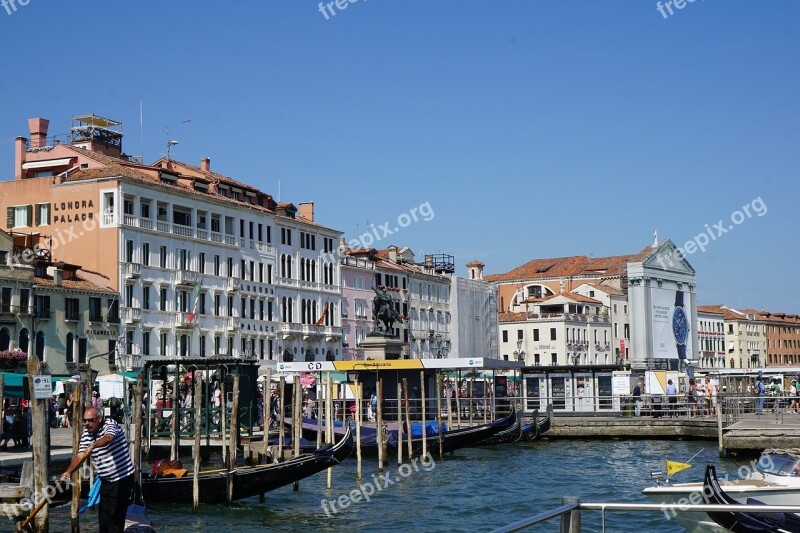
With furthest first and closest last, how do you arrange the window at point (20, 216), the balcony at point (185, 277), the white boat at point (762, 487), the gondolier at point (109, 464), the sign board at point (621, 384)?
the balcony at point (185, 277), the window at point (20, 216), the sign board at point (621, 384), the white boat at point (762, 487), the gondolier at point (109, 464)

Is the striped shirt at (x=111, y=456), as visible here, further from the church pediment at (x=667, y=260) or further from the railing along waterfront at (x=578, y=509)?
the church pediment at (x=667, y=260)

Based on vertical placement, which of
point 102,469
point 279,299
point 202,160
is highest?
point 202,160

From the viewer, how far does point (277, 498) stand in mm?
18953

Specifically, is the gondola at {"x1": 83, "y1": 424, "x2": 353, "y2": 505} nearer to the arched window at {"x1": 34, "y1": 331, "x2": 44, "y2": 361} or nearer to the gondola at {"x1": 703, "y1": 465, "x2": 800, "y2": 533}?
the gondola at {"x1": 703, "y1": 465, "x2": 800, "y2": 533}

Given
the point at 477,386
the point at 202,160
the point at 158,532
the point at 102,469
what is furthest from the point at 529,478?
the point at 202,160

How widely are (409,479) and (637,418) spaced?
1091 centimetres

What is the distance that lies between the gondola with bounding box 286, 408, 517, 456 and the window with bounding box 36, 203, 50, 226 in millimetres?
16225

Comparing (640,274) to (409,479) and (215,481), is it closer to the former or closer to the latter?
(409,479)

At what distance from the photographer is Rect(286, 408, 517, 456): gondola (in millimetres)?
26359

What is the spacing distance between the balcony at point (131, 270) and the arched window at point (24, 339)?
4.74 m

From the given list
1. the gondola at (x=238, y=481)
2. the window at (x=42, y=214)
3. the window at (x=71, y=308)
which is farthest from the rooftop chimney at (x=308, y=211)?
the gondola at (x=238, y=481)

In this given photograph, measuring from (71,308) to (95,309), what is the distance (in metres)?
1.02

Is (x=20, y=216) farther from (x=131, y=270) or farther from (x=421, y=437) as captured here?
(x=421, y=437)

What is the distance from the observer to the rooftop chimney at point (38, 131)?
43.3 metres
